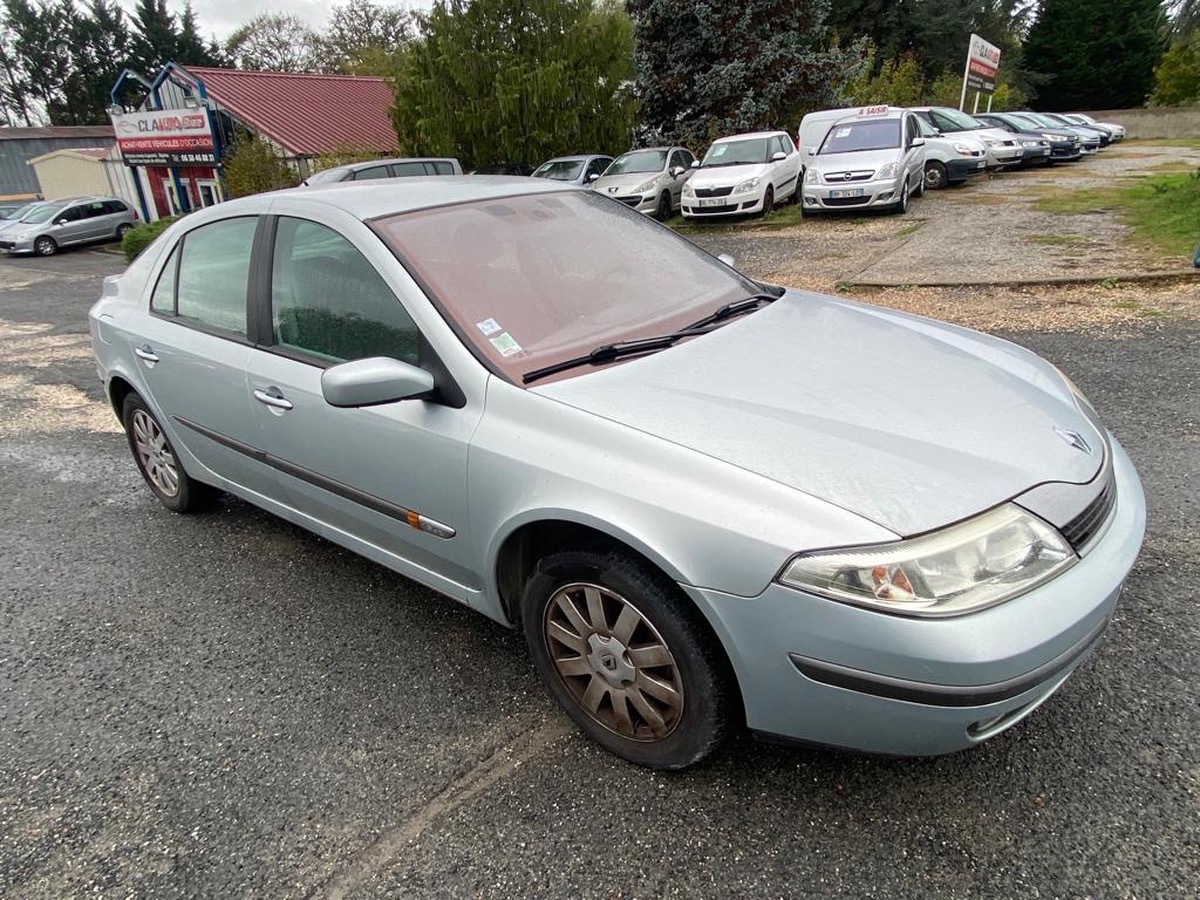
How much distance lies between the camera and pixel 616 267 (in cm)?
296

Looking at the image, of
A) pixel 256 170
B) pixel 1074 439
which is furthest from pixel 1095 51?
pixel 1074 439

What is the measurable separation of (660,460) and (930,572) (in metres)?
0.68

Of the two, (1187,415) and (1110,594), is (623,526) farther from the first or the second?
(1187,415)

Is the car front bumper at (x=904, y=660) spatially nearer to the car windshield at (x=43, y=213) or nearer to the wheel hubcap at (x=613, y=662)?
the wheel hubcap at (x=613, y=662)

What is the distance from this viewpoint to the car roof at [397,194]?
9.29ft

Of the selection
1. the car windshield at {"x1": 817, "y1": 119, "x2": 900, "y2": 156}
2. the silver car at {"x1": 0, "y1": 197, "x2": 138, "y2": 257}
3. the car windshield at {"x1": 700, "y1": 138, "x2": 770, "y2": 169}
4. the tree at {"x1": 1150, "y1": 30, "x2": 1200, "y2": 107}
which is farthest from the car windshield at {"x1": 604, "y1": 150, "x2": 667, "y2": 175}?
the tree at {"x1": 1150, "y1": 30, "x2": 1200, "y2": 107}

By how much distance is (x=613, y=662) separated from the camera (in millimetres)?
2197

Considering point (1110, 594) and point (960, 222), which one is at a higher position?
point (1110, 594)

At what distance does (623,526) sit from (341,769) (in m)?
1.21

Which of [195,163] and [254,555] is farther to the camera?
[195,163]

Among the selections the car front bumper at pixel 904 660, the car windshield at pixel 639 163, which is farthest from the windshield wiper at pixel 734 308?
the car windshield at pixel 639 163

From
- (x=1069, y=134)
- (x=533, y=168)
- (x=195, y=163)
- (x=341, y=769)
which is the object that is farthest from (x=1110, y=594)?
(x=195, y=163)

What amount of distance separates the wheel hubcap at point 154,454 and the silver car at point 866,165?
1152 centimetres

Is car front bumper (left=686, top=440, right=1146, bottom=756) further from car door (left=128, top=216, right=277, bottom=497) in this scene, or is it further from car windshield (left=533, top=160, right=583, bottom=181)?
car windshield (left=533, top=160, right=583, bottom=181)
